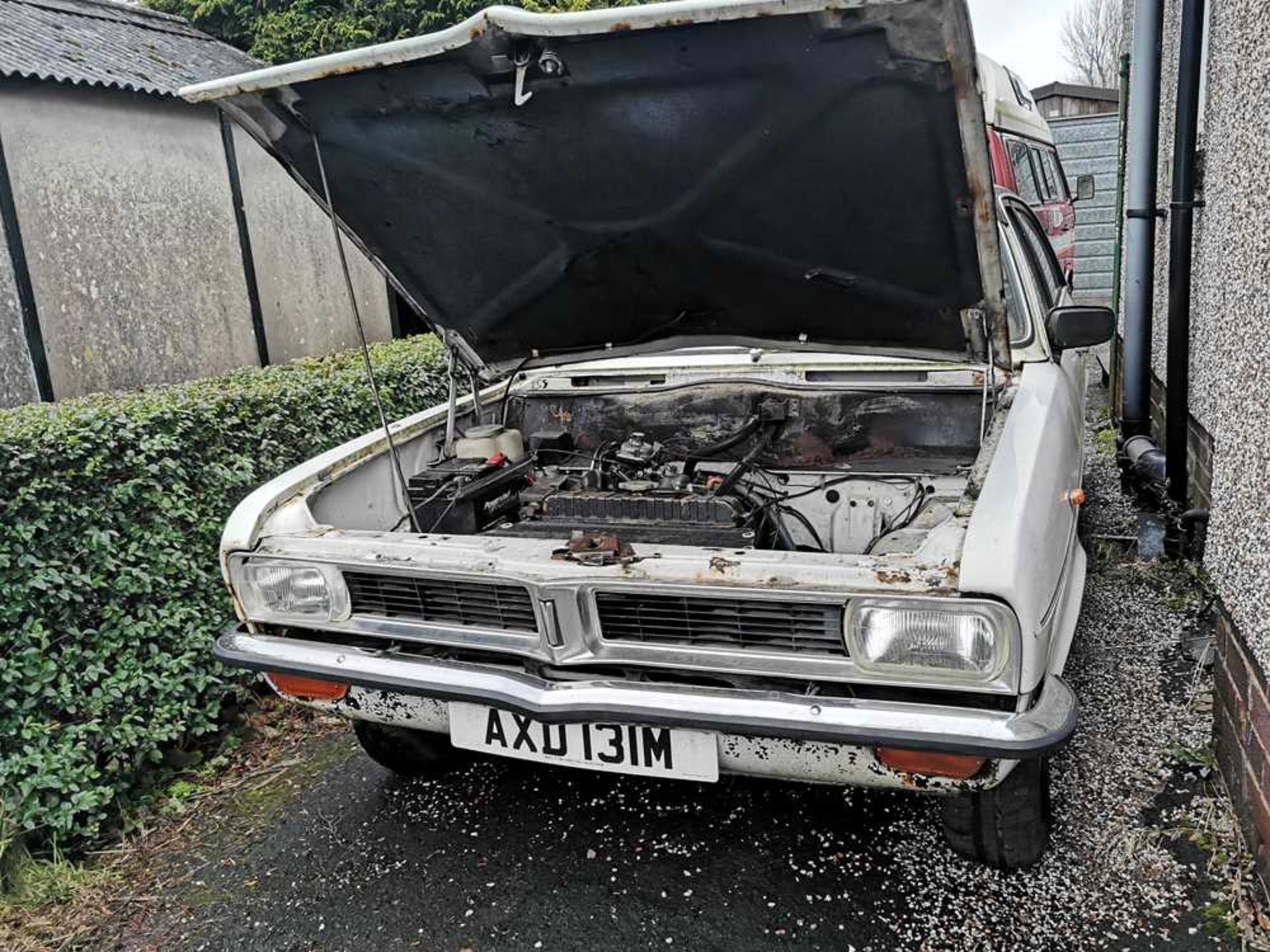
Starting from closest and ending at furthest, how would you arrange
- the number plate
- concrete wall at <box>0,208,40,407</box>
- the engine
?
the number plate, the engine, concrete wall at <box>0,208,40,407</box>

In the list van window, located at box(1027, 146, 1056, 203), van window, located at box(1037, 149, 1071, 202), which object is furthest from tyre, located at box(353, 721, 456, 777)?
van window, located at box(1037, 149, 1071, 202)

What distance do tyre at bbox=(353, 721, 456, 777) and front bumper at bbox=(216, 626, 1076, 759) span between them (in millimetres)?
589

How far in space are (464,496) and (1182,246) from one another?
3632 millimetres

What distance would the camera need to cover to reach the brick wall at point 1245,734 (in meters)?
2.23

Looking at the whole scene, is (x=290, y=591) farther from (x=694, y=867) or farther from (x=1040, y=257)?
(x=1040, y=257)

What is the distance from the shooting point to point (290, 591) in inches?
100

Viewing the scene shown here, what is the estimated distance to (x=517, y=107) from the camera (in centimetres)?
242

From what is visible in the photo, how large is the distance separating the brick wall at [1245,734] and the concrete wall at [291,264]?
7.68 m

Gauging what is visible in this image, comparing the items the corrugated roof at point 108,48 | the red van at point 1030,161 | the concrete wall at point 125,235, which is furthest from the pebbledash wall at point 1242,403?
the concrete wall at point 125,235

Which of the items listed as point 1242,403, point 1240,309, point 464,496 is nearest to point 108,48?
point 464,496

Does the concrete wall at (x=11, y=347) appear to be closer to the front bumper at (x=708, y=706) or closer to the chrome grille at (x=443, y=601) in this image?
the front bumper at (x=708, y=706)

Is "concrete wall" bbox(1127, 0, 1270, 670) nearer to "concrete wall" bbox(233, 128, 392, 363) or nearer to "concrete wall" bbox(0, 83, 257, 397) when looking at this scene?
"concrete wall" bbox(233, 128, 392, 363)

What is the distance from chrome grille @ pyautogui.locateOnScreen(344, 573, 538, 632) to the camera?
2330mm

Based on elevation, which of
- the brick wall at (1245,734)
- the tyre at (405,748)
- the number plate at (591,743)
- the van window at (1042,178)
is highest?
the van window at (1042,178)
